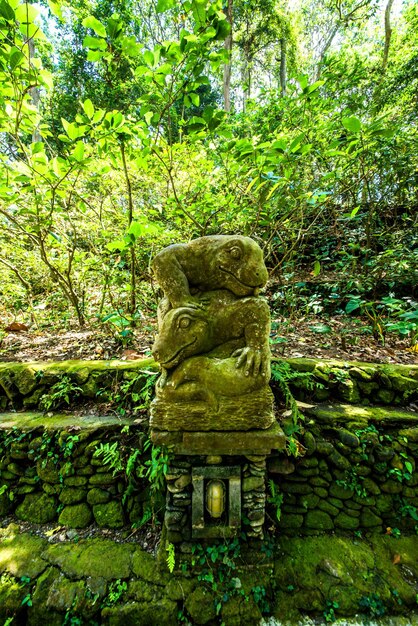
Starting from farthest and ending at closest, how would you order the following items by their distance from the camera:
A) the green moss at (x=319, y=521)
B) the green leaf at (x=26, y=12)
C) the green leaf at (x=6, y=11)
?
the green moss at (x=319, y=521)
the green leaf at (x=26, y=12)
the green leaf at (x=6, y=11)

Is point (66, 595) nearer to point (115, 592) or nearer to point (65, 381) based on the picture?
point (115, 592)

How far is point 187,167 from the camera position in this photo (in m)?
4.44

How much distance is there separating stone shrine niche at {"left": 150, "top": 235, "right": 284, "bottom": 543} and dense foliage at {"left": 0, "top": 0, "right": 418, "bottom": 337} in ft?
2.34

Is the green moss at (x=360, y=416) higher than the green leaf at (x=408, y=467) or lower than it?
higher

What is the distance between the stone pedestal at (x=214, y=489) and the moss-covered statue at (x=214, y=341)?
0.17 meters

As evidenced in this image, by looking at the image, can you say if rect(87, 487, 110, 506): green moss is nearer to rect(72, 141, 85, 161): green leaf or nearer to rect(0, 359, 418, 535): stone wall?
rect(0, 359, 418, 535): stone wall

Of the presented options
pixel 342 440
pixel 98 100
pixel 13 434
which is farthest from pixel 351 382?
pixel 98 100

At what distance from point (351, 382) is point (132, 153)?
3.42 metres

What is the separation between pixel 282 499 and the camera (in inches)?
98.0

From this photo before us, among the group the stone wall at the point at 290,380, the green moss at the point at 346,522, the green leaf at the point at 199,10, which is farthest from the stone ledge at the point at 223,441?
the green leaf at the point at 199,10

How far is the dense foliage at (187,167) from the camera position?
2.25 metres

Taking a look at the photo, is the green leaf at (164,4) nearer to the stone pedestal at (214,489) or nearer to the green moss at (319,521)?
the stone pedestal at (214,489)

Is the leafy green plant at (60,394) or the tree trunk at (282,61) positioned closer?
the leafy green plant at (60,394)

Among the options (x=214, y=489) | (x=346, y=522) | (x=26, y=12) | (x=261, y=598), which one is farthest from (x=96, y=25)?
(x=346, y=522)
